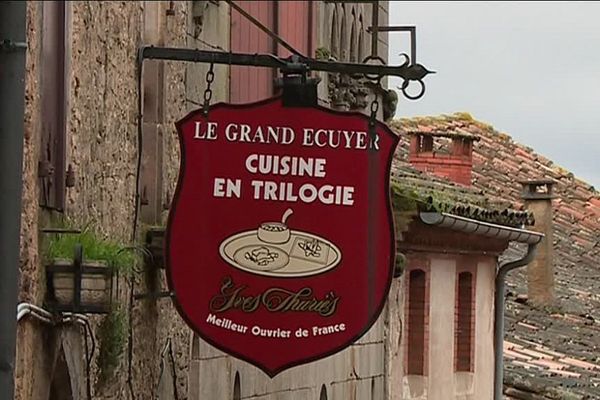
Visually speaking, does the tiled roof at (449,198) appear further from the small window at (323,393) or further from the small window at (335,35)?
the small window at (323,393)

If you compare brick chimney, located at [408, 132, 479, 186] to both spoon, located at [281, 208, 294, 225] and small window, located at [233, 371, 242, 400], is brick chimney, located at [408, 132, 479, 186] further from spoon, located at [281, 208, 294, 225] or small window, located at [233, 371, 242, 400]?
spoon, located at [281, 208, 294, 225]

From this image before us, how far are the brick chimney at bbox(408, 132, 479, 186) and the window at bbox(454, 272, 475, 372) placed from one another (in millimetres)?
2443

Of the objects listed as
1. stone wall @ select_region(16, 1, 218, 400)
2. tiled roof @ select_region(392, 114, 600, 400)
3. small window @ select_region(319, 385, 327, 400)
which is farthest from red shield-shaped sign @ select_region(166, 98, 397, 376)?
tiled roof @ select_region(392, 114, 600, 400)

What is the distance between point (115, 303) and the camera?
31.0 ft

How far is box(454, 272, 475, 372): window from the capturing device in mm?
20797

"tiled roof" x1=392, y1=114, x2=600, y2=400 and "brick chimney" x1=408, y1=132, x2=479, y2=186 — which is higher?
"brick chimney" x1=408, y1=132, x2=479, y2=186

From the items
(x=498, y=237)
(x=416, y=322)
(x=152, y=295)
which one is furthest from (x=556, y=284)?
(x=152, y=295)

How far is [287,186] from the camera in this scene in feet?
32.9

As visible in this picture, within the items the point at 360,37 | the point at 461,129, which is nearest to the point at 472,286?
the point at 360,37

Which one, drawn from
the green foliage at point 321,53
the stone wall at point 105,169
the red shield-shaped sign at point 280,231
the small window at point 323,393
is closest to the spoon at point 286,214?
the red shield-shaped sign at point 280,231

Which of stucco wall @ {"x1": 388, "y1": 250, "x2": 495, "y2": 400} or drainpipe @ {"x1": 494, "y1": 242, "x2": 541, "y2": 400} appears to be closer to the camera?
stucco wall @ {"x1": 388, "y1": 250, "x2": 495, "y2": 400}

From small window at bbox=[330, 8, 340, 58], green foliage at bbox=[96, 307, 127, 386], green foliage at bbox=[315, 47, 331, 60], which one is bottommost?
green foliage at bbox=[96, 307, 127, 386]

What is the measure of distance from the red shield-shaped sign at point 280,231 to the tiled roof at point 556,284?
9174mm

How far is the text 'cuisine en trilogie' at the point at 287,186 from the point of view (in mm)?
9914
